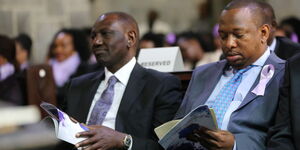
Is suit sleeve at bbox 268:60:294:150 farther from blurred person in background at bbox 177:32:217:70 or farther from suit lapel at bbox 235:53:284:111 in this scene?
blurred person in background at bbox 177:32:217:70

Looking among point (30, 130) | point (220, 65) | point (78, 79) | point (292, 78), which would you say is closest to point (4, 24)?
point (78, 79)

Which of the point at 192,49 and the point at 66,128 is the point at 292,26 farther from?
the point at 66,128

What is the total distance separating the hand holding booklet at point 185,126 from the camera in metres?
2.71

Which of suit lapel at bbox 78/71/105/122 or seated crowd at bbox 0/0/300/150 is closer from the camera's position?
seated crowd at bbox 0/0/300/150

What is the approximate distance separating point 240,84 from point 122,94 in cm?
90

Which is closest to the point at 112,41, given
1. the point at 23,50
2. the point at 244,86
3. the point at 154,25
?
the point at 244,86

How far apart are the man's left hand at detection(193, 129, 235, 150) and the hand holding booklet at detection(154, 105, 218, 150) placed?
4 centimetres

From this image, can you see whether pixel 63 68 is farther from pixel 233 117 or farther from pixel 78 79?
pixel 233 117

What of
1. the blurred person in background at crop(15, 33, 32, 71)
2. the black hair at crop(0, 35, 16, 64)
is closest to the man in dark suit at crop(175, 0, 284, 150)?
the black hair at crop(0, 35, 16, 64)

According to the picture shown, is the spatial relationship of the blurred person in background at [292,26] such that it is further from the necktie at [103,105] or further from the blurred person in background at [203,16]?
the blurred person in background at [203,16]

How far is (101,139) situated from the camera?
10.8 feet

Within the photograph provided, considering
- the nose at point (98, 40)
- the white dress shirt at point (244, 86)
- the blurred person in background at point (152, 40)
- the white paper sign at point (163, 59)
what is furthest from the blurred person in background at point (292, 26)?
the white dress shirt at point (244, 86)

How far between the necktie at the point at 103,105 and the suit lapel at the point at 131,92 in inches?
5.2

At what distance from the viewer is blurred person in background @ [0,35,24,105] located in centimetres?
567
